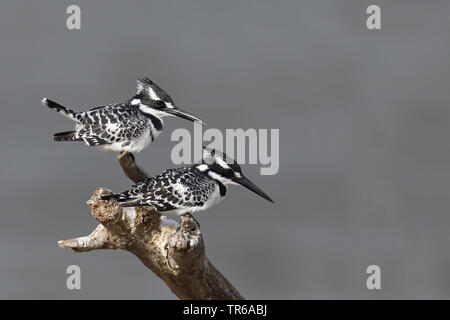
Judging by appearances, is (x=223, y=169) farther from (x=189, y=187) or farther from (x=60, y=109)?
(x=60, y=109)

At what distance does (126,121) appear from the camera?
4348 millimetres

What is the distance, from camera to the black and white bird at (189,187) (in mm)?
4125

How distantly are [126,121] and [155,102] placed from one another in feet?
0.69

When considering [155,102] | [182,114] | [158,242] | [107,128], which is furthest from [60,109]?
[158,242]

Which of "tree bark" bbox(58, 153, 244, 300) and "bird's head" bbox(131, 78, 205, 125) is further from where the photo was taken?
"bird's head" bbox(131, 78, 205, 125)

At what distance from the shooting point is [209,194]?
4.27 m

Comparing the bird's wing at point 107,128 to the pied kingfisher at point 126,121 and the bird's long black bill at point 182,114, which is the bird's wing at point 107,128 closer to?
the pied kingfisher at point 126,121

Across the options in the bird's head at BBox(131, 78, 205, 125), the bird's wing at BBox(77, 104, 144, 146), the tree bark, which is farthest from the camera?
the bird's head at BBox(131, 78, 205, 125)

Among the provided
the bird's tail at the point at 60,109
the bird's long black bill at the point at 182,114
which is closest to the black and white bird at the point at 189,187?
the bird's long black bill at the point at 182,114

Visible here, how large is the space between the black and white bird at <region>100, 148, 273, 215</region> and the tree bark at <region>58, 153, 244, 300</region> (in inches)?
3.8

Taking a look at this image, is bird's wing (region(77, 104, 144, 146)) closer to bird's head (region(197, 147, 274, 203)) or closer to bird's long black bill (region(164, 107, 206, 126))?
bird's long black bill (region(164, 107, 206, 126))

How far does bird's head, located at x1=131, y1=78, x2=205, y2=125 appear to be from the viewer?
4422 mm

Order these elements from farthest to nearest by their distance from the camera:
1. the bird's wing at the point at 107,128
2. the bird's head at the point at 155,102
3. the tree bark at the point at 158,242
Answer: the bird's head at the point at 155,102, the bird's wing at the point at 107,128, the tree bark at the point at 158,242

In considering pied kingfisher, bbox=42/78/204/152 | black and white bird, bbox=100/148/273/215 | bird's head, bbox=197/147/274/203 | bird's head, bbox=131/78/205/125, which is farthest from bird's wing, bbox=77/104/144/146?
bird's head, bbox=197/147/274/203
